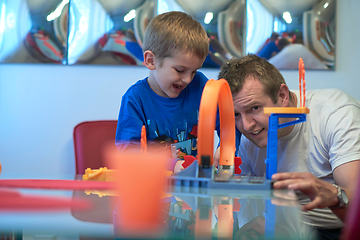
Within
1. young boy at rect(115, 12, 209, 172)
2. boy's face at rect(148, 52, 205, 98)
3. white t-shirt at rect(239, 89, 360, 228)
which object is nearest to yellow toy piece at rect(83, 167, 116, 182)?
young boy at rect(115, 12, 209, 172)

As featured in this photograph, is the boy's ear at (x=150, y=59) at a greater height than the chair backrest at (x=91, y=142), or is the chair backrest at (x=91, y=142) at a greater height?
the boy's ear at (x=150, y=59)

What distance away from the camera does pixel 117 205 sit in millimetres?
550

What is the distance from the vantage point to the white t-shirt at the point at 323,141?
3.61ft

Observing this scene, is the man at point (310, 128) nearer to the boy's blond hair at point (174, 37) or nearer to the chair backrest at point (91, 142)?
the boy's blond hair at point (174, 37)

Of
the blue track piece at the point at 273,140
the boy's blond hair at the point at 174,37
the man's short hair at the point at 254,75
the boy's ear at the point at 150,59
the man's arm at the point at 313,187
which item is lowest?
the man's arm at the point at 313,187

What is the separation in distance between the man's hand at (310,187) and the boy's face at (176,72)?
0.63 m

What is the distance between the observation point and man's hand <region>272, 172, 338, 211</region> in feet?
2.22

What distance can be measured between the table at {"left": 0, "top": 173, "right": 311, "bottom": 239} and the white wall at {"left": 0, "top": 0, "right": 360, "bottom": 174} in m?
1.47

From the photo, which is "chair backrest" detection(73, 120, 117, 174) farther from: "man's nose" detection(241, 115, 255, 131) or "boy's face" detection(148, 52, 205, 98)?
"man's nose" detection(241, 115, 255, 131)

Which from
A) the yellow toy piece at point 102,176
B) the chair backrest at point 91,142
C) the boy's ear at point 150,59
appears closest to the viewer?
the yellow toy piece at point 102,176

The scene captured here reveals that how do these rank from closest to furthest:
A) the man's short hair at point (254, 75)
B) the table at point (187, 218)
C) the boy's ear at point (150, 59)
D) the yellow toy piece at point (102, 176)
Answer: the table at point (187, 218) → the yellow toy piece at point (102, 176) → the man's short hair at point (254, 75) → the boy's ear at point (150, 59)

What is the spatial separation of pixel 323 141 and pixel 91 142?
3.86 ft

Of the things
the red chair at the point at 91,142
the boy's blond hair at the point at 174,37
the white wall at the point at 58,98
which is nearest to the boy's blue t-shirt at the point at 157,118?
the boy's blond hair at the point at 174,37

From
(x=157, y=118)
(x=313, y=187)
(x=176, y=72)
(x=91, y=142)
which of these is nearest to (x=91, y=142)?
(x=91, y=142)
